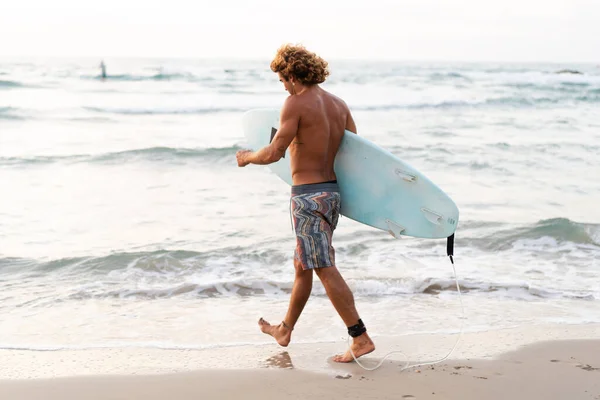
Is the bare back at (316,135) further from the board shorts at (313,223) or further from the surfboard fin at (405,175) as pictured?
the surfboard fin at (405,175)

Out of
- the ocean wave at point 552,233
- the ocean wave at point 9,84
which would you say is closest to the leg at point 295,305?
the ocean wave at point 552,233

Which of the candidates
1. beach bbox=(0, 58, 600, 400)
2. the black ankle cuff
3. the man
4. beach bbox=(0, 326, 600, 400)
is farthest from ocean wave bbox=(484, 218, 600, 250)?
the man

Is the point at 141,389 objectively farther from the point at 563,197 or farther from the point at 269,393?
the point at 563,197

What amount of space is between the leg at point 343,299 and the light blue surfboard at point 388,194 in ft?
1.45

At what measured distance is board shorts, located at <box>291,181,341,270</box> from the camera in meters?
3.37

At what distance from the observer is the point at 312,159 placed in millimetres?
3375

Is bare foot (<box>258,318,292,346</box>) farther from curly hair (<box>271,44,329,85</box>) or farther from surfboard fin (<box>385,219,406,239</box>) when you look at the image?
curly hair (<box>271,44,329,85</box>)

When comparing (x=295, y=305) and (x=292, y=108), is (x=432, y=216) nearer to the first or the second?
(x=295, y=305)

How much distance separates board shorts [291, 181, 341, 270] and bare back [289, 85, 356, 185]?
0.06 m

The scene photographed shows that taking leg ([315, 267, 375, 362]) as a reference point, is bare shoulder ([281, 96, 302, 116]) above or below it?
above

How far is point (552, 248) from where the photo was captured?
20.5 feet

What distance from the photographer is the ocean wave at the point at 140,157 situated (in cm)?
1109

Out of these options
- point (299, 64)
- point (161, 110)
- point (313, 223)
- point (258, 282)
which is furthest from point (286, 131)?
point (161, 110)

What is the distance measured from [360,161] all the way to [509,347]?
127 centimetres
